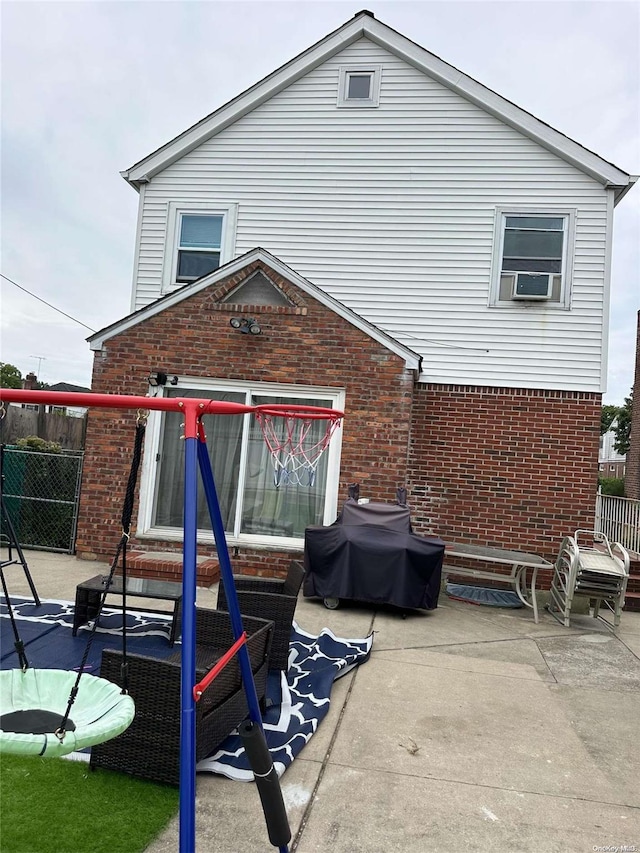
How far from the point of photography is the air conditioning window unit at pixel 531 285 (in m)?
8.54

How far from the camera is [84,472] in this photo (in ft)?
26.7

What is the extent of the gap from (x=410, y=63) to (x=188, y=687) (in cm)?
985

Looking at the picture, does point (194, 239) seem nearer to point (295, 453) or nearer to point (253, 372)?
point (253, 372)

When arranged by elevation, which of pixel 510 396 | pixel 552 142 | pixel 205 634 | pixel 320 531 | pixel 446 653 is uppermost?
pixel 552 142

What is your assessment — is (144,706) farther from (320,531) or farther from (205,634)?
(320,531)

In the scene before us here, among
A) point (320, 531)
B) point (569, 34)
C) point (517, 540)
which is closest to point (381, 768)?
point (320, 531)

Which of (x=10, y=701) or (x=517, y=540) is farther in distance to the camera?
(x=517, y=540)

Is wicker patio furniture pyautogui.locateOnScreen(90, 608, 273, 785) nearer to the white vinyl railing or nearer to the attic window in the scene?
the white vinyl railing

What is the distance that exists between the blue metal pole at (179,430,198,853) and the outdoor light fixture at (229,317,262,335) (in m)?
5.62

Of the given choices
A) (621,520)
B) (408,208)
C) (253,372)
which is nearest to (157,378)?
(253,372)

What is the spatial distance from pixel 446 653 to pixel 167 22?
9055 mm

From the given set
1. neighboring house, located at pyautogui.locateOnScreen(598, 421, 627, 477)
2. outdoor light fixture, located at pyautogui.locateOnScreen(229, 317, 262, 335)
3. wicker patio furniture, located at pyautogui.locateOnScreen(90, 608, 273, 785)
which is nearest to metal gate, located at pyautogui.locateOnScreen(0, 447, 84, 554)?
outdoor light fixture, located at pyautogui.locateOnScreen(229, 317, 262, 335)

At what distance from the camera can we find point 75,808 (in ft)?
9.02

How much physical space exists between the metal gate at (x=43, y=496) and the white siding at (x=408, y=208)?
2.92 metres
